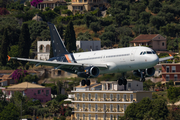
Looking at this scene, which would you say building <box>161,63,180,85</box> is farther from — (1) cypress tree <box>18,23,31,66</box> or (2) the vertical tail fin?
(2) the vertical tail fin

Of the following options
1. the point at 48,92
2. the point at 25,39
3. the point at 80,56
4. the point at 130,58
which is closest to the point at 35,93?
the point at 48,92

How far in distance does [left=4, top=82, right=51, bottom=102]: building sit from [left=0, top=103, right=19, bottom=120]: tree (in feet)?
63.0

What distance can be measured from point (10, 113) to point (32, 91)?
26843 mm

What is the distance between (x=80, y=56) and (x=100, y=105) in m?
Answer: 53.2

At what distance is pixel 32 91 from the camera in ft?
533

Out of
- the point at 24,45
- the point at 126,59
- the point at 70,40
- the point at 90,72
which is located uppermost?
the point at 70,40

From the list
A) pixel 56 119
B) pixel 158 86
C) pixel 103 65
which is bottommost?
pixel 56 119

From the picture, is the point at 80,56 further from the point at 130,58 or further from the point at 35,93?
the point at 35,93

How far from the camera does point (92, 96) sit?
12562 centimetres

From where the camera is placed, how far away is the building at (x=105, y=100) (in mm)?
118625

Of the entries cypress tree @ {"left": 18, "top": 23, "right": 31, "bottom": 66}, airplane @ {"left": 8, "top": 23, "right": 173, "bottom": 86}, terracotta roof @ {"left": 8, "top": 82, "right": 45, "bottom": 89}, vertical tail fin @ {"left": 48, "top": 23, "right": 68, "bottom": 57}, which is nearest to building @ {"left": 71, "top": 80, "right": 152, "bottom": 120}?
terracotta roof @ {"left": 8, "top": 82, "right": 45, "bottom": 89}

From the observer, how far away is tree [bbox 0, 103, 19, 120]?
136 meters

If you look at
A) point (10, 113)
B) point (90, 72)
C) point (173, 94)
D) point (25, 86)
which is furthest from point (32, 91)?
point (90, 72)

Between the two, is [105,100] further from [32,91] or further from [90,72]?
[90,72]
